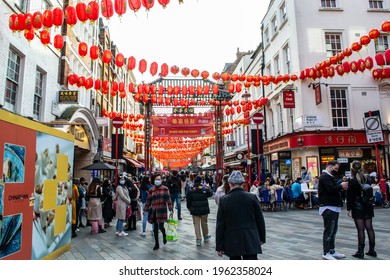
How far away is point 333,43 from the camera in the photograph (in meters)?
19.0

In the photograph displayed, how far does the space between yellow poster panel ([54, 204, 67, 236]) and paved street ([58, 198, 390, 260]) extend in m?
0.59

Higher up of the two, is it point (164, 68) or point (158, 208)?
point (164, 68)

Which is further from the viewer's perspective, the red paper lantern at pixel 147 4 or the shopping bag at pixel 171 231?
the shopping bag at pixel 171 231

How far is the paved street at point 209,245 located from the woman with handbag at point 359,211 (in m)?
0.29

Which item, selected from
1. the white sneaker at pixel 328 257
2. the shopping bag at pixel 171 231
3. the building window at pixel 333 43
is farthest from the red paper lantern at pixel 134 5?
the building window at pixel 333 43

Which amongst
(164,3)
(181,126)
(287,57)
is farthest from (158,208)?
(287,57)

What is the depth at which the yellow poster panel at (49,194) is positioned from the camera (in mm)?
5562

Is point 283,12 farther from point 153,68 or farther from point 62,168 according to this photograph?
point 62,168

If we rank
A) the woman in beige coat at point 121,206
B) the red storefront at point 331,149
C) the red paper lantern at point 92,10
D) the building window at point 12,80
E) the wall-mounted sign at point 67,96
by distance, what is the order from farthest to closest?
1. the red storefront at point 331,149
2. the wall-mounted sign at point 67,96
3. the building window at point 12,80
4. the woman in beige coat at point 121,206
5. the red paper lantern at point 92,10

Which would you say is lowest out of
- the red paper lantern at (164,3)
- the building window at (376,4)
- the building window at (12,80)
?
the building window at (12,80)

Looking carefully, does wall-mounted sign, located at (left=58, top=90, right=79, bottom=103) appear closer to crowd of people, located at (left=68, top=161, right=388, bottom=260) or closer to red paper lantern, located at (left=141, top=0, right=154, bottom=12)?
crowd of people, located at (left=68, top=161, right=388, bottom=260)

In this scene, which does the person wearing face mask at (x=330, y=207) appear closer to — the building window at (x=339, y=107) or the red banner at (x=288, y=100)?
the red banner at (x=288, y=100)

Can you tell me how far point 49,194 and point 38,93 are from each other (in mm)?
7996
